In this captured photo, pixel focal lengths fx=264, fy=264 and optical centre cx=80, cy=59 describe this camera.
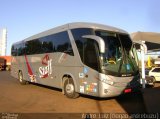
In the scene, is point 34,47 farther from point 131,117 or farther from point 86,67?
point 131,117

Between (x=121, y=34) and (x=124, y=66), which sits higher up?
(x=121, y=34)

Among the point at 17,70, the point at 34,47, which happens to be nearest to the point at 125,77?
the point at 34,47

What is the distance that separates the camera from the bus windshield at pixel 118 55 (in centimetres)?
1091

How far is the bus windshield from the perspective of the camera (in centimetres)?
1091

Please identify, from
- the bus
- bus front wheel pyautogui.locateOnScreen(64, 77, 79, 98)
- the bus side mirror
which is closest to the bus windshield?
the bus

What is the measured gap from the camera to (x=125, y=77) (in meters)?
11.2

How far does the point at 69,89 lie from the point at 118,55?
119 inches

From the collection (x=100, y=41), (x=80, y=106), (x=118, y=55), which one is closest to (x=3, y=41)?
(x=118, y=55)

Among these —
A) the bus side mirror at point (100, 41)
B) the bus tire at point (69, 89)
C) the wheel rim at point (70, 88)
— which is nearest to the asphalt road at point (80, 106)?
the bus tire at point (69, 89)

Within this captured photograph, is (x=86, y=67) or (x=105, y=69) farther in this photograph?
(x=86, y=67)

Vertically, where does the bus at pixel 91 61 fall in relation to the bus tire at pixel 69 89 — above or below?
above

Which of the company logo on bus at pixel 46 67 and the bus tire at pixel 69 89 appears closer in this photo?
the bus tire at pixel 69 89

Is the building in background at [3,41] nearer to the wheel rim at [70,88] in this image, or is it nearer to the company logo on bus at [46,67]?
the company logo on bus at [46,67]

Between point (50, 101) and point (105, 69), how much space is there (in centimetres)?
305
